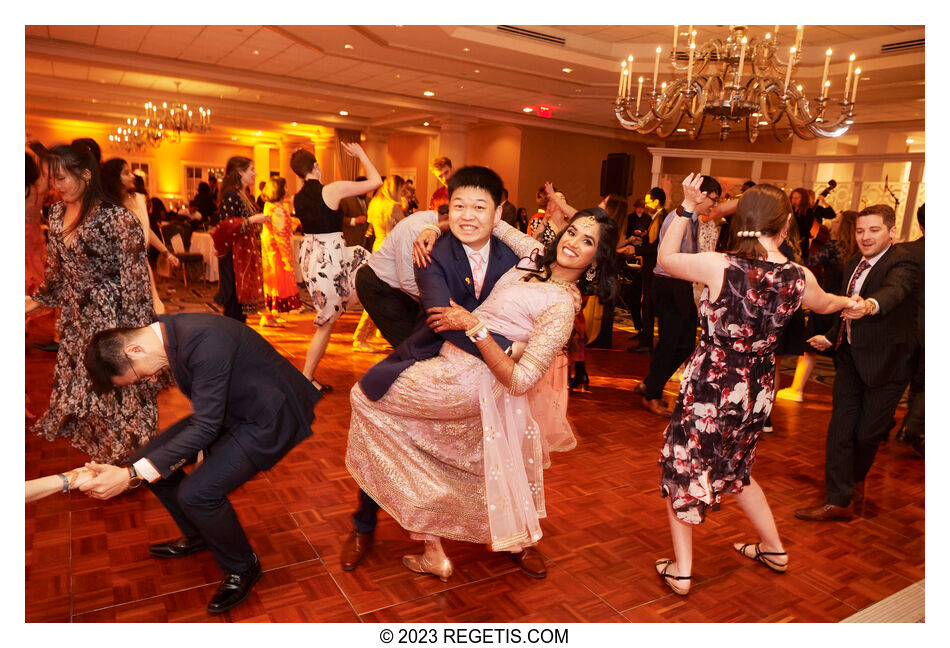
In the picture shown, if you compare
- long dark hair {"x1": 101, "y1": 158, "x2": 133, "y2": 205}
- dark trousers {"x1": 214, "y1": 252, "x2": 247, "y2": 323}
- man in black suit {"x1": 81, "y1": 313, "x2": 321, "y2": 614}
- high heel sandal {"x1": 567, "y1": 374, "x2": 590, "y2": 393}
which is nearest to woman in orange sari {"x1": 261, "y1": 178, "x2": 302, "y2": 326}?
dark trousers {"x1": 214, "y1": 252, "x2": 247, "y2": 323}

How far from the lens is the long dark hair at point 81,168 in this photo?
95.5 inches

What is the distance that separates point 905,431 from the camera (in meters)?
3.96

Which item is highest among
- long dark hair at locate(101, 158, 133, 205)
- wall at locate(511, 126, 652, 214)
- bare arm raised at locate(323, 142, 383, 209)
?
wall at locate(511, 126, 652, 214)

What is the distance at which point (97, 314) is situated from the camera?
8.50 ft

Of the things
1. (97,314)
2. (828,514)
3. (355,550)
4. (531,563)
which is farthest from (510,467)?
(97,314)

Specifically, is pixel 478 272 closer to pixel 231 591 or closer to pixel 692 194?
pixel 692 194

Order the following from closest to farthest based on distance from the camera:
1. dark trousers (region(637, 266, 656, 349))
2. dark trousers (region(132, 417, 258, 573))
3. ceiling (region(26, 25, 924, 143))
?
1. dark trousers (region(132, 417, 258, 573))
2. dark trousers (region(637, 266, 656, 349))
3. ceiling (region(26, 25, 924, 143))

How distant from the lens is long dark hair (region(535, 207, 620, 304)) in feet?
6.77

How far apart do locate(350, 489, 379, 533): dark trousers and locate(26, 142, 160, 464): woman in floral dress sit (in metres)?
1.04

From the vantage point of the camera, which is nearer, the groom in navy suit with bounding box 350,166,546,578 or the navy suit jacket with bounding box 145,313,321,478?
the navy suit jacket with bounding box 145,313,321,478

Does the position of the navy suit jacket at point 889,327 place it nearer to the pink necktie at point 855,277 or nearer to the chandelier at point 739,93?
the pink necktie at point 855,277

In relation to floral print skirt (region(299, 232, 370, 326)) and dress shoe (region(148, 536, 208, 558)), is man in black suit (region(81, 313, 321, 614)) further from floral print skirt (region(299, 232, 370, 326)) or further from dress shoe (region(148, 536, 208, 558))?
floral print skirt (region(299, 232, 370, 326))

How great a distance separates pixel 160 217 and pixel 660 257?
34.4 feet

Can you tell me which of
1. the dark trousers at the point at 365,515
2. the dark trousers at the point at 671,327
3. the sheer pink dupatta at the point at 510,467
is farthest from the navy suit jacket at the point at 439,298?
the dark trousers at the point at 671,327
